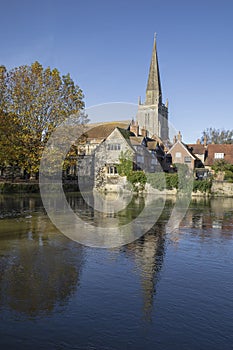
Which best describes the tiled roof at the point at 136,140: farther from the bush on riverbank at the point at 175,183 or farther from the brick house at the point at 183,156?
the bush on riverbank at the point at 175,183

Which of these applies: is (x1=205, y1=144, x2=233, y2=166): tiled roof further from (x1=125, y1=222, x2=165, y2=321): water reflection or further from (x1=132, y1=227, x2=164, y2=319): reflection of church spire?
(x1=132, y1=227, x2=164, y2=319): reflection of church spire

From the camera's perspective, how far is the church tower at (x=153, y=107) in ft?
363

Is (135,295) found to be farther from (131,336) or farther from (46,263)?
(46,263)

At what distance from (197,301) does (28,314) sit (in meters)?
4.50

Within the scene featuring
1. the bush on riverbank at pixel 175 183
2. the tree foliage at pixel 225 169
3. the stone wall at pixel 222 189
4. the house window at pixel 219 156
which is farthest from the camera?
the house window at pixel 219 156

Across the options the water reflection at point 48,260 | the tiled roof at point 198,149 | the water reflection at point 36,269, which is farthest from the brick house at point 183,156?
the water reflection at point 36,269

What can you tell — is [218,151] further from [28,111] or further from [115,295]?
[115,295]

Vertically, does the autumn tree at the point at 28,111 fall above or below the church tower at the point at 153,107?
below

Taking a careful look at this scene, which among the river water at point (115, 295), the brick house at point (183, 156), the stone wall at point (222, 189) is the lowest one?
the river water at point (115, 295)

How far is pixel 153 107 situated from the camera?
11462 centimetres

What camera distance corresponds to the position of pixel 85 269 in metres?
11.8

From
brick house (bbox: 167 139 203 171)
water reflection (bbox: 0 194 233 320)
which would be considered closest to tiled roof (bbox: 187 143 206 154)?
brick house (bbox: 167 139 203 171)

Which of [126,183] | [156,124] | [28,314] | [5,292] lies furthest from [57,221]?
[156,124]

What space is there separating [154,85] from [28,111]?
261 ft
